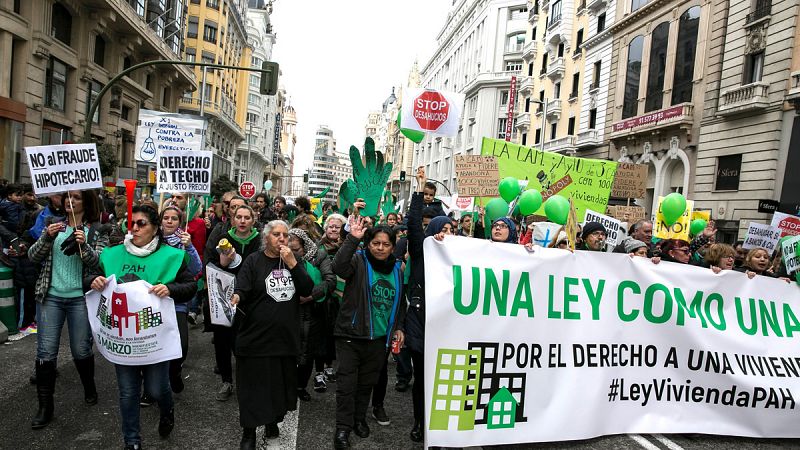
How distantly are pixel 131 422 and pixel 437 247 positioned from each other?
244 centimetres

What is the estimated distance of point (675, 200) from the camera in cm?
898

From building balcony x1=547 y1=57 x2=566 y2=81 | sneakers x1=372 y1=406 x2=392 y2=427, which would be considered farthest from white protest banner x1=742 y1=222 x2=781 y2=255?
building balcony x1=547 y1=57 x2=566 y2=81

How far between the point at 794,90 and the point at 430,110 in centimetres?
1527

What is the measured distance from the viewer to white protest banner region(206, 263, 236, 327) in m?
4.00

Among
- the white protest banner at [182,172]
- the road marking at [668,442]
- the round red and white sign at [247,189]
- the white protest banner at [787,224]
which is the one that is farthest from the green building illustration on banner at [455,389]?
the round red and white sign at [247,189]

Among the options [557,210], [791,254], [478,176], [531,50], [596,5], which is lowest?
[791,254]

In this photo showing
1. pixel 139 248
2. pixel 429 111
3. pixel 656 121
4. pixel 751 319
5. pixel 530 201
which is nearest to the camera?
pixel 139 248

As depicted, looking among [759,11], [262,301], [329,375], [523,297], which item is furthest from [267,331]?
[759,11]

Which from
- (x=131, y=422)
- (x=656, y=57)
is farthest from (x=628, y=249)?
(x=656, y=57)

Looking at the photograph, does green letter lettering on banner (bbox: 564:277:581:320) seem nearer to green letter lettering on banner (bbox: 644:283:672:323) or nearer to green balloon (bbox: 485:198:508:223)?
green letter lettering on banner (bbox: 644:283:672:323)

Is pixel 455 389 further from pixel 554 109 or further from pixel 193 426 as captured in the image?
pixel 554 109

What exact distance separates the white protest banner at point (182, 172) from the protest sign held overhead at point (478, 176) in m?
4.67

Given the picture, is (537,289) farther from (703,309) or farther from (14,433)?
(14,433)

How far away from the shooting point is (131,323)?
143 inches
